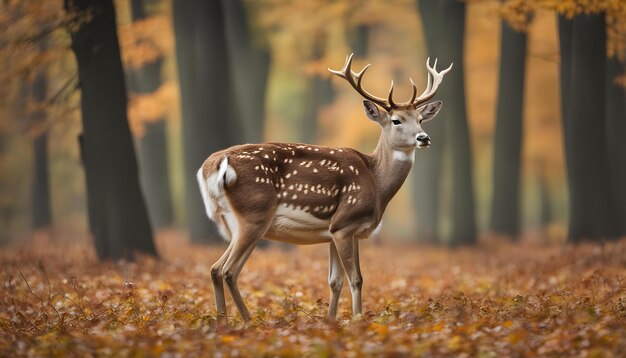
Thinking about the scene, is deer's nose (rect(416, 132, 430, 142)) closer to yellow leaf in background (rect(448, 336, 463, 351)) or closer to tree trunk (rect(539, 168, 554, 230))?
yellow leaf in background (rect(448, 336, 463, 351))

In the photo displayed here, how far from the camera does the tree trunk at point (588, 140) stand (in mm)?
15859

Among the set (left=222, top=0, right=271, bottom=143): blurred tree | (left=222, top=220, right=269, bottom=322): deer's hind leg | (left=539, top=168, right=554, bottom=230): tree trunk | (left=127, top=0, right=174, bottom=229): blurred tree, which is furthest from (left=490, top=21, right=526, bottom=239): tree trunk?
(left=222, top=220, right=269, bottom=322): deer's hind leg

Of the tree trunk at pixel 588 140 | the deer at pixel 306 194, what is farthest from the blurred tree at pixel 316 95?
the deer at pixel 306 194

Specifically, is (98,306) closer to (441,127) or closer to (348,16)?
(441,127)

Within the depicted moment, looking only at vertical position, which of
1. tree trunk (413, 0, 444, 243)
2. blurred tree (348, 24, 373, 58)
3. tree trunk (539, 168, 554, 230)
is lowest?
tree trunk (539, 168, 554, 230)

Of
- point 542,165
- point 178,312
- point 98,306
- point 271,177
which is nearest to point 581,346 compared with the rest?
point 271,177

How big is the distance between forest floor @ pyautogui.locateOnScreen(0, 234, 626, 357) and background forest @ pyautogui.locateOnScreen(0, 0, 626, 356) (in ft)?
0.15

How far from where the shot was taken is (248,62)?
26.4 metres

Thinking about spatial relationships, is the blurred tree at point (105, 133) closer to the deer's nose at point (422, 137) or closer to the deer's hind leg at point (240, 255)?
the deer's hind leg at point (240, 255)

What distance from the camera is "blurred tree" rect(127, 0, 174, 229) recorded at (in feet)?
91.2

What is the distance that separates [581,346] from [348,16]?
2312cm

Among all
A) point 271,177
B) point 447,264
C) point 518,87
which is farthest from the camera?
point 518,87

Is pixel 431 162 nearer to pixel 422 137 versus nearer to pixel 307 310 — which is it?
pixel 307 310

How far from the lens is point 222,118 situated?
1877 centimetres
